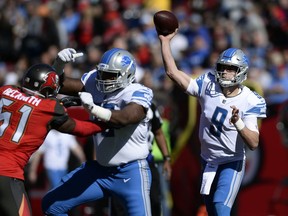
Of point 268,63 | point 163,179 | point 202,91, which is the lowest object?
point 163,179

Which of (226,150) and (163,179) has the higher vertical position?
(226,150)

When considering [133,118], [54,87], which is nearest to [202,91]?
[133,118]

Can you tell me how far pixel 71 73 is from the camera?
475 inches

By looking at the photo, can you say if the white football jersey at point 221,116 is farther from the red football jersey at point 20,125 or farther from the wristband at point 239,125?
the red football jersey at point 20,125

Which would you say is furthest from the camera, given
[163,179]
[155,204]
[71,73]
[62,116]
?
[71,73]

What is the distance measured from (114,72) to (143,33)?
6.87m

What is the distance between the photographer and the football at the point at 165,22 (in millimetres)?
7141

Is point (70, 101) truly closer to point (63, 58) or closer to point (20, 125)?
point (63, 58)

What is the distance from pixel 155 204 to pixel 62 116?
2.07 metres

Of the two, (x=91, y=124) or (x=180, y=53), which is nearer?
(x=91, y=124)

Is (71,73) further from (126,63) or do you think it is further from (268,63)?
(126,63)

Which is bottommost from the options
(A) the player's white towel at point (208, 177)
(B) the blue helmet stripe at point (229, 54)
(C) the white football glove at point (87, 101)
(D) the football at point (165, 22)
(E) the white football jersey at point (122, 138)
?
(A) the player's white towel at point (208, 177)

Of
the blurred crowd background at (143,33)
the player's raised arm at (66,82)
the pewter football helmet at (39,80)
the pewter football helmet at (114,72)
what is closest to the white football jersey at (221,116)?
the pewter football helmet at (114,72)

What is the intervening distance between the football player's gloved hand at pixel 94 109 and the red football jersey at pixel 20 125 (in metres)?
0.23
